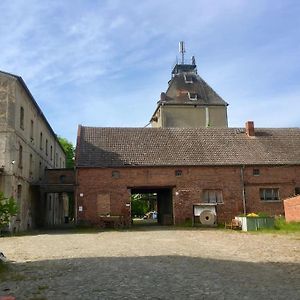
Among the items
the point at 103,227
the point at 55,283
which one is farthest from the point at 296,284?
the point at 103,227

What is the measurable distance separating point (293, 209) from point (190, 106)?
26.4 meters

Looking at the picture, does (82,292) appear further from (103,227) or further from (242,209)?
(242,209)

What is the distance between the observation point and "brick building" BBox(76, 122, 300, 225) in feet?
102

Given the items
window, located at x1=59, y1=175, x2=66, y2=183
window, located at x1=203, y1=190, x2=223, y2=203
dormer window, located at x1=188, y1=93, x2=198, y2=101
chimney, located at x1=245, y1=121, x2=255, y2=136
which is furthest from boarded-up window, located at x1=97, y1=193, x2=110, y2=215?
dormer window, located at x1=188, y1=93, x2=198, y2=101

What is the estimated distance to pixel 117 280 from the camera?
9.26 m

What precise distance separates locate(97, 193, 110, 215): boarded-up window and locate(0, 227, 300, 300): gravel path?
1452 cm

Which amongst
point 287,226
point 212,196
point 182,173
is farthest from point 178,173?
point 287,226

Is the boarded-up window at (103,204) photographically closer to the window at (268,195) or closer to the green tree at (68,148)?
the window at (268,195)

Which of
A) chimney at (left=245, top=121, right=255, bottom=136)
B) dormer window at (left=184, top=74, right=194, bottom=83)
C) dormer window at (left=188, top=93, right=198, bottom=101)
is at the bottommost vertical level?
chimney at (left=245, top=121, right=255, bottom=136)

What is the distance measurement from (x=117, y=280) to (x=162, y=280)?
0.95m

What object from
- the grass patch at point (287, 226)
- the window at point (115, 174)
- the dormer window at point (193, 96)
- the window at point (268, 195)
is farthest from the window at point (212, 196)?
the dormer window at point (193, 96)

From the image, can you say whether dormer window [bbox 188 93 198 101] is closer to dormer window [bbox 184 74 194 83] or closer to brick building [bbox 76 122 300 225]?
dormer window [bbox 184 74 194 83]

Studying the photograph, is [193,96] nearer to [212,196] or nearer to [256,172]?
[256,172]

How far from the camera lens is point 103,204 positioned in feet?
101
